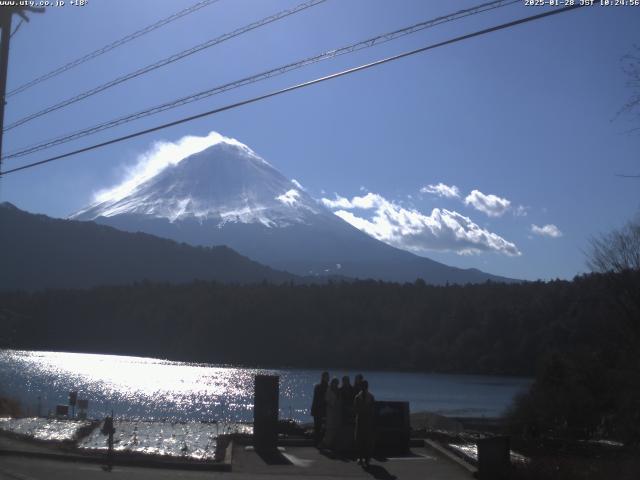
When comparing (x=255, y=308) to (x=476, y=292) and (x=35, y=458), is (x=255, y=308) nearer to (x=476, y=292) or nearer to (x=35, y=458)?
(x=476, y=292)

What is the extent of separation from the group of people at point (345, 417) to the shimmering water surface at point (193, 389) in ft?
83.0

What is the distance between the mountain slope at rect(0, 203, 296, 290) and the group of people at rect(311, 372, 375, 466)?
149 meters

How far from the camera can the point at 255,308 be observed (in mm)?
115125

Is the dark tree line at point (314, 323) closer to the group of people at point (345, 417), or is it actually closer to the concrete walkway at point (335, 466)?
the group of people at point (345, 417)

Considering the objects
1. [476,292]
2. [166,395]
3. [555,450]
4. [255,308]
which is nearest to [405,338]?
[476,292]

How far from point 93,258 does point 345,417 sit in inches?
6609

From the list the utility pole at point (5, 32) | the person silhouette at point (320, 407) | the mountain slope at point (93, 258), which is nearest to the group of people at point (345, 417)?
the person silhouette at point (320, 407)

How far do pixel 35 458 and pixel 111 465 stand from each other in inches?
68.0

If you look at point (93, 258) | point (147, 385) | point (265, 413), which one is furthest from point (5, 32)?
point (93, 258)

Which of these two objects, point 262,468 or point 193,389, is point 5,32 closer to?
point 262,468

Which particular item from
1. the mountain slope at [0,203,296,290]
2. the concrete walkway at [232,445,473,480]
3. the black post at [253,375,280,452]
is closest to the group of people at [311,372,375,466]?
the concrete walkway at [232,445,473,480]

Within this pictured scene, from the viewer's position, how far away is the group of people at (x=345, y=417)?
1416cm

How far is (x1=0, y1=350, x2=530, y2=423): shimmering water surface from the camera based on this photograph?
51.4 m

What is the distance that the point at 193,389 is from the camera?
6812cm
